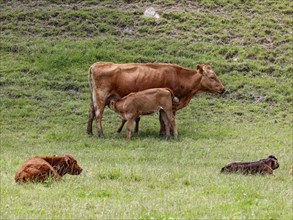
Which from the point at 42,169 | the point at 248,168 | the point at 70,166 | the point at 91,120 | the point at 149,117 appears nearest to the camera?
the point at 42,169

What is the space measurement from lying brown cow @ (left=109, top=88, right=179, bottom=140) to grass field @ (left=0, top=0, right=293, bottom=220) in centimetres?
63

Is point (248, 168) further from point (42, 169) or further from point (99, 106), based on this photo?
point (99, 106)

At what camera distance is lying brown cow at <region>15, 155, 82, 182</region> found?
980 cm

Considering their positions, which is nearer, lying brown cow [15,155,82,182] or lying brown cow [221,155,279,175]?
lying brown cow [15,155,82,182]

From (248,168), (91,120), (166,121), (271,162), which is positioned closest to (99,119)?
(91,120)

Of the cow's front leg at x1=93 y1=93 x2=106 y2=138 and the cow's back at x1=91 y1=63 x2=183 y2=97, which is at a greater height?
the cow's back at x1=91 y1=63 x2=183 y2=97

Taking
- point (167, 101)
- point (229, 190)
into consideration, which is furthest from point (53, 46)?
point (229, 190)

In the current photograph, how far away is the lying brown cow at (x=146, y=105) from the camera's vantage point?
60.4 feet

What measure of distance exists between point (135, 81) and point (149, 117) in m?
2.06

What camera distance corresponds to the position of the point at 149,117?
70.9 feet

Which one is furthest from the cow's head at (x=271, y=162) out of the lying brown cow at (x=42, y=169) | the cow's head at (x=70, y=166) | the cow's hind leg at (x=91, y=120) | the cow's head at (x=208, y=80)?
the cow's head at (x=208, y=80)

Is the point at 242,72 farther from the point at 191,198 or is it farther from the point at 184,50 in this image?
the point at 191,198

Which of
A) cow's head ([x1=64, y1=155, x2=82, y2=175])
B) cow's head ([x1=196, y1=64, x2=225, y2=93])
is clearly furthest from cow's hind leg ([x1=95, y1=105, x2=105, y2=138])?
cow's head ([x1=64, y1=155, x2=82, y2=175])

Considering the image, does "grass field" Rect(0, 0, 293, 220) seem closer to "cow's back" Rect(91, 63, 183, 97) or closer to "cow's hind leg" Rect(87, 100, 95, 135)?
"cow's hind leg" Rect(87, 100, 95, 135)
